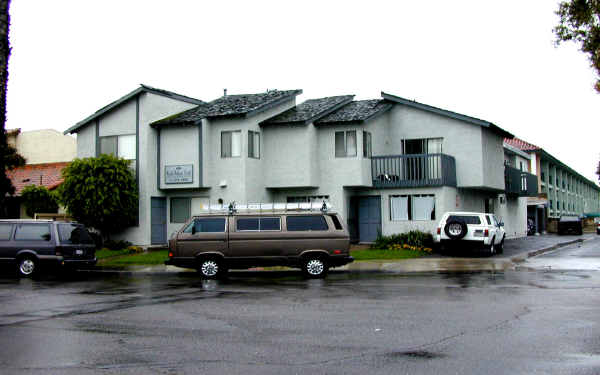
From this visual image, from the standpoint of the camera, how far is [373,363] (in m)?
7.68

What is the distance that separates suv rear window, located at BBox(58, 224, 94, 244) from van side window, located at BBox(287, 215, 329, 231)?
682cm

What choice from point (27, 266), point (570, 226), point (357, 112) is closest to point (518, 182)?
point (570, 226)

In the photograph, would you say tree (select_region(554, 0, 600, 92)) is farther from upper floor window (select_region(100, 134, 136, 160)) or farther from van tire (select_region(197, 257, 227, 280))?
upper floor window (select_region(100, 134, 136, 160))

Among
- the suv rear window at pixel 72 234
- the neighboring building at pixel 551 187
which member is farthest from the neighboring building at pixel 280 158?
the neighboring building at pixel 551 187

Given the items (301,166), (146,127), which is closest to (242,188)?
(301,166)

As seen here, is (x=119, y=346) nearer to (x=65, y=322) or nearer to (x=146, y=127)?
(x=65, y=322)

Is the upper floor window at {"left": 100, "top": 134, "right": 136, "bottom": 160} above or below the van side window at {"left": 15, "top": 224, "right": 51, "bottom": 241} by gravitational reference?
above

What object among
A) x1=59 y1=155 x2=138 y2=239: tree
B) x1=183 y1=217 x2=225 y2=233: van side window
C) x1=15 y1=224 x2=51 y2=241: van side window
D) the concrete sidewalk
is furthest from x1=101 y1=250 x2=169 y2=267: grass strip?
x1=183 y1=217 x2=225 y2=233: van side window

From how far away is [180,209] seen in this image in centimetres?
3105

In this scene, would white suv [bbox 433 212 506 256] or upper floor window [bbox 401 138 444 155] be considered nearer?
white suv [bbox 433 212 506 256]

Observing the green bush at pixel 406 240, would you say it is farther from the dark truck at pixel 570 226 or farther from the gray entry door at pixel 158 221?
the dark truck at pixel 570 226

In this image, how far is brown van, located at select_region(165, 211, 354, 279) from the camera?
63.2 ft

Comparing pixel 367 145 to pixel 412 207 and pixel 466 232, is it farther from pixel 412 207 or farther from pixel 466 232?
pixel 466 232

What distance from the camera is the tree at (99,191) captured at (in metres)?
28.9
